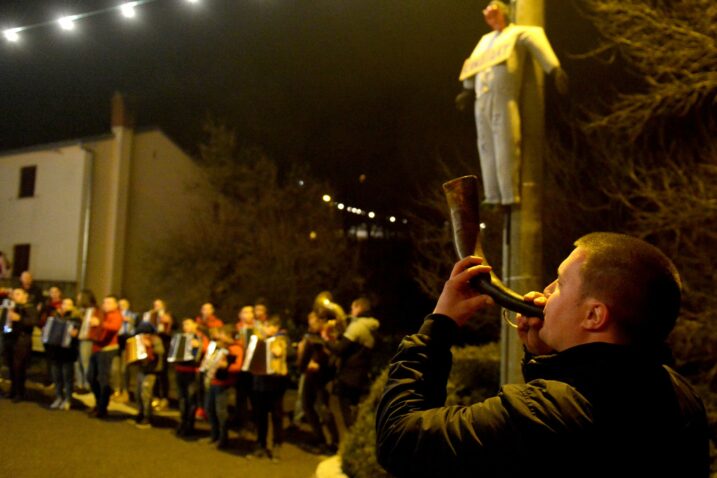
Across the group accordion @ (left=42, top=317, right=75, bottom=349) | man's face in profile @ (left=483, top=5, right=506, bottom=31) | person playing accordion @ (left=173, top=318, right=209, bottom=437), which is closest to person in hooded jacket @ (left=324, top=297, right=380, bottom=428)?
person playing accordion @ (left=173, top=318, right=209, bottom=437)

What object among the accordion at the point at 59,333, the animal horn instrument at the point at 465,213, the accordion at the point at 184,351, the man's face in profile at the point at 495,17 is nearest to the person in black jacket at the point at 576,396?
the animal horn instrument at the point at 465,213

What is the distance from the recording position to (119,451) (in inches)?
373

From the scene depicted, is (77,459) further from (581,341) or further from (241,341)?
(581,341)

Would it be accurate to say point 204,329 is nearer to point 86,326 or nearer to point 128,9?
point 86,326

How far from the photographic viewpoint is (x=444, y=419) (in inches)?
66.8

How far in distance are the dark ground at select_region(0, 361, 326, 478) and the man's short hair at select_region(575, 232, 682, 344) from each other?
759cm

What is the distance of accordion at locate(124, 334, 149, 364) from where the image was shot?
Answer: 11.1m

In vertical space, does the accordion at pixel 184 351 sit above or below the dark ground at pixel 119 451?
above

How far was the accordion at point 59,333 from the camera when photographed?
1237 cm

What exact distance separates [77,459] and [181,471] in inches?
59.8

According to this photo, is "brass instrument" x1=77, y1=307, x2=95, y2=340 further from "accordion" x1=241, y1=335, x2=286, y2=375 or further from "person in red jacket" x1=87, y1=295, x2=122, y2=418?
"accordion" x1=241, y1=335, x2=286, y2=375

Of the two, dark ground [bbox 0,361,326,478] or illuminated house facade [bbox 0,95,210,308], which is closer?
dark ground [bbox 0,361,326,478]

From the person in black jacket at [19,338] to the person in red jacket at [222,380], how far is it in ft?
17.1

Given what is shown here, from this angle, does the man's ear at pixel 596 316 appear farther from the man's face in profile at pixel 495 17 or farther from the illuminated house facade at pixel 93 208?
the illuminated house facade at pixel 93 208
